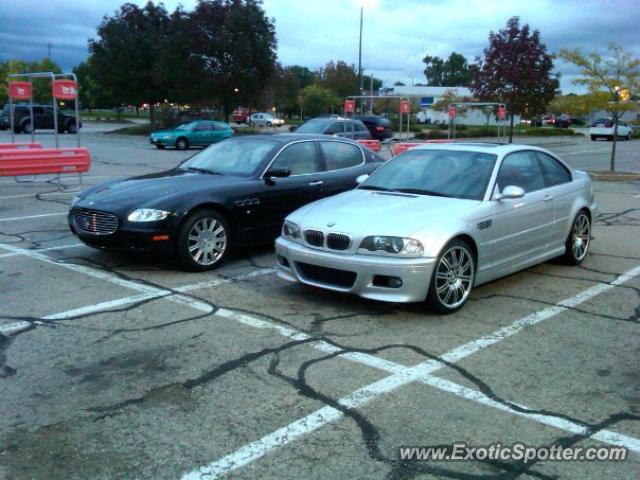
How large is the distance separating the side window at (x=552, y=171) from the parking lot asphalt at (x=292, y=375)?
102 centimetres

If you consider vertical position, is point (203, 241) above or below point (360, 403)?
above

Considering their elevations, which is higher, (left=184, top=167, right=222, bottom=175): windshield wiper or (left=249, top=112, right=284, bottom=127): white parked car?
(left=249, top=112, right=284, bottom=127): white parked car

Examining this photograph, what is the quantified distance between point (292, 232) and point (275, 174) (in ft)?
5.49

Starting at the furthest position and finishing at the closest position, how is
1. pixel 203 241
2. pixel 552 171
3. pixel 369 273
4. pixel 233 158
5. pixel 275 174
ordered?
pixel 233 158, pixel 275 174, pixel 552 171, pixel 203 241, pixel 369 273

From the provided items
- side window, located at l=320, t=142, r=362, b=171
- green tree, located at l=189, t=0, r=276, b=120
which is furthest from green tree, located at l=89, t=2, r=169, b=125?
side window, located at l=320, t=142, r=362, b=171

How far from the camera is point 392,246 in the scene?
530 cm

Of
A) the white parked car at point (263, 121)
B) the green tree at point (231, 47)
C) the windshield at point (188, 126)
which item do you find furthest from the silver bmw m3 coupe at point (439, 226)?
the white parked car at point (263, 121)

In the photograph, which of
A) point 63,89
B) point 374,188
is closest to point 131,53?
point 63,89

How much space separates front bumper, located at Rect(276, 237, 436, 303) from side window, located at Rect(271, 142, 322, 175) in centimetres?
237

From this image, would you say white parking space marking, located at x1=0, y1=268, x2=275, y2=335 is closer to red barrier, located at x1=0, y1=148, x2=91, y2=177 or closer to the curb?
red barrier, located at x1=0, y1=148, x2=91, y2=177

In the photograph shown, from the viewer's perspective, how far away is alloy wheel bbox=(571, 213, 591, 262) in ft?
24.0

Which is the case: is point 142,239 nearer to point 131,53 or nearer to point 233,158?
point 233,158

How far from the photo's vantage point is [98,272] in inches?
273

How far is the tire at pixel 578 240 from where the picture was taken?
23.9ft
